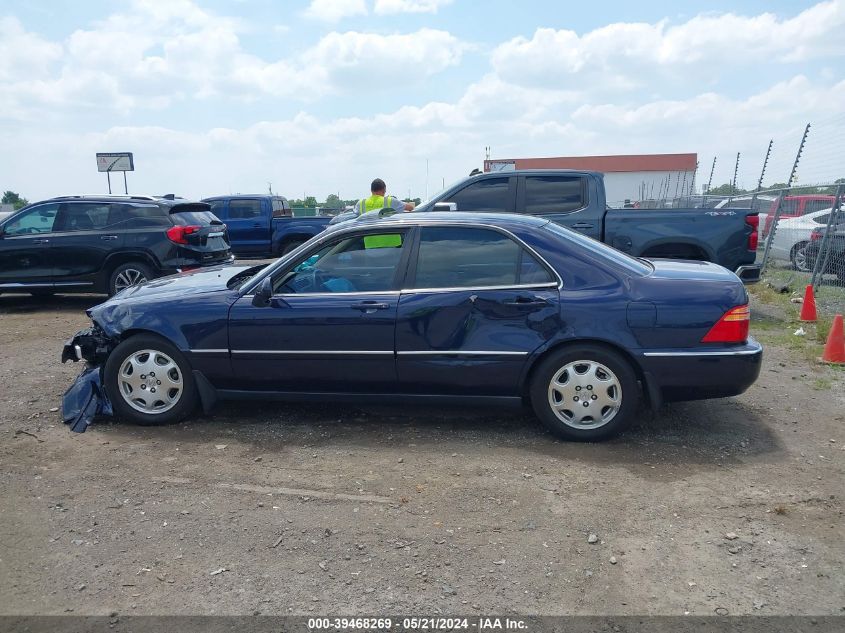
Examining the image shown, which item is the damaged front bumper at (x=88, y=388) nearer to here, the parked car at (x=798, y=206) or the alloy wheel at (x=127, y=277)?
the alloy wheel at (x=127, y=277)

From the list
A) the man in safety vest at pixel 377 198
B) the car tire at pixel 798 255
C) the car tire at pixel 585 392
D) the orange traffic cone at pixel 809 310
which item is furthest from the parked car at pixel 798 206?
the car tire at pixel 585 392

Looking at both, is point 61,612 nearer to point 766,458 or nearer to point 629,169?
point 766,458

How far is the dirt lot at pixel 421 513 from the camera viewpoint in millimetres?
3047

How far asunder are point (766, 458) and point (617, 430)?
0.93m

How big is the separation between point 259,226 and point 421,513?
13.5 meters

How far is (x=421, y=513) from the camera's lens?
147 inches

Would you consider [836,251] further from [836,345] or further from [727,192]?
[727,192]

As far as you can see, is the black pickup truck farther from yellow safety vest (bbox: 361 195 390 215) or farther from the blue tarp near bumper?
the blue tarp near bumper

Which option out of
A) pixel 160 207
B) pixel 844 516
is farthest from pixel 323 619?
pixel 160 207

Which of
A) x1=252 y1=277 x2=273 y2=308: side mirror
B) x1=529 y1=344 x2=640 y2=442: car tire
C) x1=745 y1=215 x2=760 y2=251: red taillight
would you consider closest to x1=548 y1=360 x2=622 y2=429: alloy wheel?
x1=529 y1=344 x2=640 y2=442: car tire

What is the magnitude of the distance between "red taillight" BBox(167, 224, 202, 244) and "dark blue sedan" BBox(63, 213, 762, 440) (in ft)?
17.4

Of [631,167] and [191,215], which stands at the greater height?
[631,167]

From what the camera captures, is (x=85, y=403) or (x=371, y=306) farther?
(x=85, y=403)

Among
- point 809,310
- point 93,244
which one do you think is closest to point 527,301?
point 809,310
